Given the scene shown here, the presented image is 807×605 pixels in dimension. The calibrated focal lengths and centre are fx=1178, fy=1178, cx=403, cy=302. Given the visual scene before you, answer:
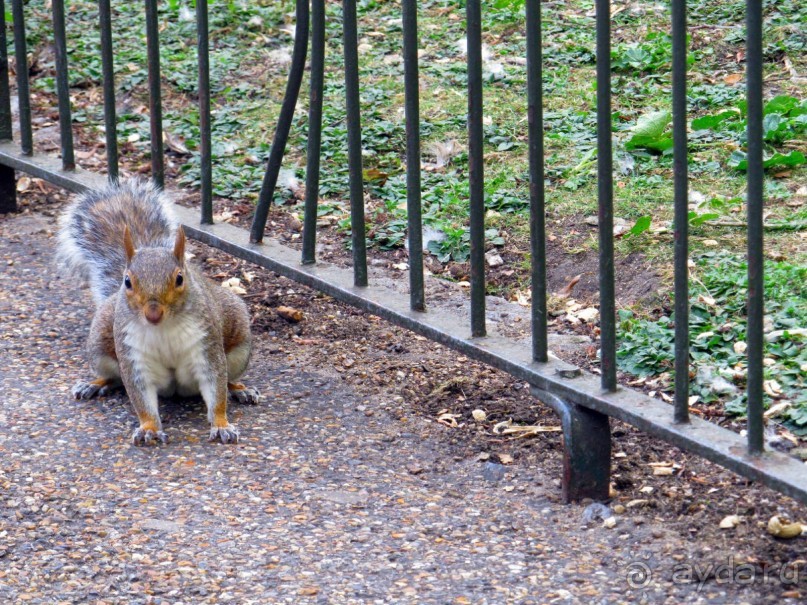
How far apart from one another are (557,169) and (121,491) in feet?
7.59

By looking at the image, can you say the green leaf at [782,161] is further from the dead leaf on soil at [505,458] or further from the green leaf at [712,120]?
the dead leaf on soil at [505,458]

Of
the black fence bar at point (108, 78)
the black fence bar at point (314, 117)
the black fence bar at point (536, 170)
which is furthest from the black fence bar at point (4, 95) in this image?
the black fence bar at point (536, 170)

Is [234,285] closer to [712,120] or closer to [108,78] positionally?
[108,78]

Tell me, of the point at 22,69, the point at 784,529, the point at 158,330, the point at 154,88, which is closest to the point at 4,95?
the point at 22,69

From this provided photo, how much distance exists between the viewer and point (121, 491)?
297 cm

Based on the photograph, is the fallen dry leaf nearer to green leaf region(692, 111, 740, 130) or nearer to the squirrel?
the squirrel

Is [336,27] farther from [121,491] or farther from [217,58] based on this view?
[121,491]

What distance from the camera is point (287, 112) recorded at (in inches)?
146

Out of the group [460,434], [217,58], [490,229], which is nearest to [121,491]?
[460,434]

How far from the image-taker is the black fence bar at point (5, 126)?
4840 millimetres

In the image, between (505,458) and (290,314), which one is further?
(290,314)

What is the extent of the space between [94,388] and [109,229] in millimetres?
604

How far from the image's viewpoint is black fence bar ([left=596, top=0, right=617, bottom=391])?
8.67ft

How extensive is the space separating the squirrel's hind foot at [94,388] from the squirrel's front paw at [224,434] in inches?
19.0
